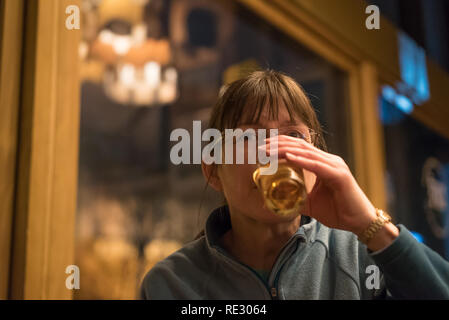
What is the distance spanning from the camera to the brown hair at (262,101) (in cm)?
51

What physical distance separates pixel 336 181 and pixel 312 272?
0.35ft

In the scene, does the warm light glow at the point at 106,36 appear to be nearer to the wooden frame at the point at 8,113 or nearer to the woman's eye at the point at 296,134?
the wooden frame at the point at 8,113

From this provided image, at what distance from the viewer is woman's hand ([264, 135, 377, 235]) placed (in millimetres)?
443

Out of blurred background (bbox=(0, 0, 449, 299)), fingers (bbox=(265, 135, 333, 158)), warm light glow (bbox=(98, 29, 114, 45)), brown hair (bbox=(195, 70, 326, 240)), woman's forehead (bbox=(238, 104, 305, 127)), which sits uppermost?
warm light glow (bbox=(98, 29, 114, 45))

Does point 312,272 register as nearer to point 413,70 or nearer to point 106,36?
point 106,36

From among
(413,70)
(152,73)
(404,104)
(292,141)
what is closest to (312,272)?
(292,141)

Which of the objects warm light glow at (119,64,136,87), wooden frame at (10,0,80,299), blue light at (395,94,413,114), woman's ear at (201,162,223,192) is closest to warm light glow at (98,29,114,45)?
warm light glow at (119,64,136,87)

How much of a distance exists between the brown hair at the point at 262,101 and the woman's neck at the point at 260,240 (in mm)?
103

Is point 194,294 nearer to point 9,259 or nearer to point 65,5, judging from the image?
point 9,259

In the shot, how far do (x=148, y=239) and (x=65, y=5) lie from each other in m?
1.53

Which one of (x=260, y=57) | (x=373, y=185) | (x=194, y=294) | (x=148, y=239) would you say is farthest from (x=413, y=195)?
(x=194, y=294)

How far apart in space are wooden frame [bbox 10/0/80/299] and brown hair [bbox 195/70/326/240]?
0.46 meters

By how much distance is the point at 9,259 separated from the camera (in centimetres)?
86

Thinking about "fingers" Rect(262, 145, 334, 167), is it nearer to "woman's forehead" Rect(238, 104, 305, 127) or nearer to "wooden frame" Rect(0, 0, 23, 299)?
"woman's forehead" Rect(238, 104, 305, 127)
